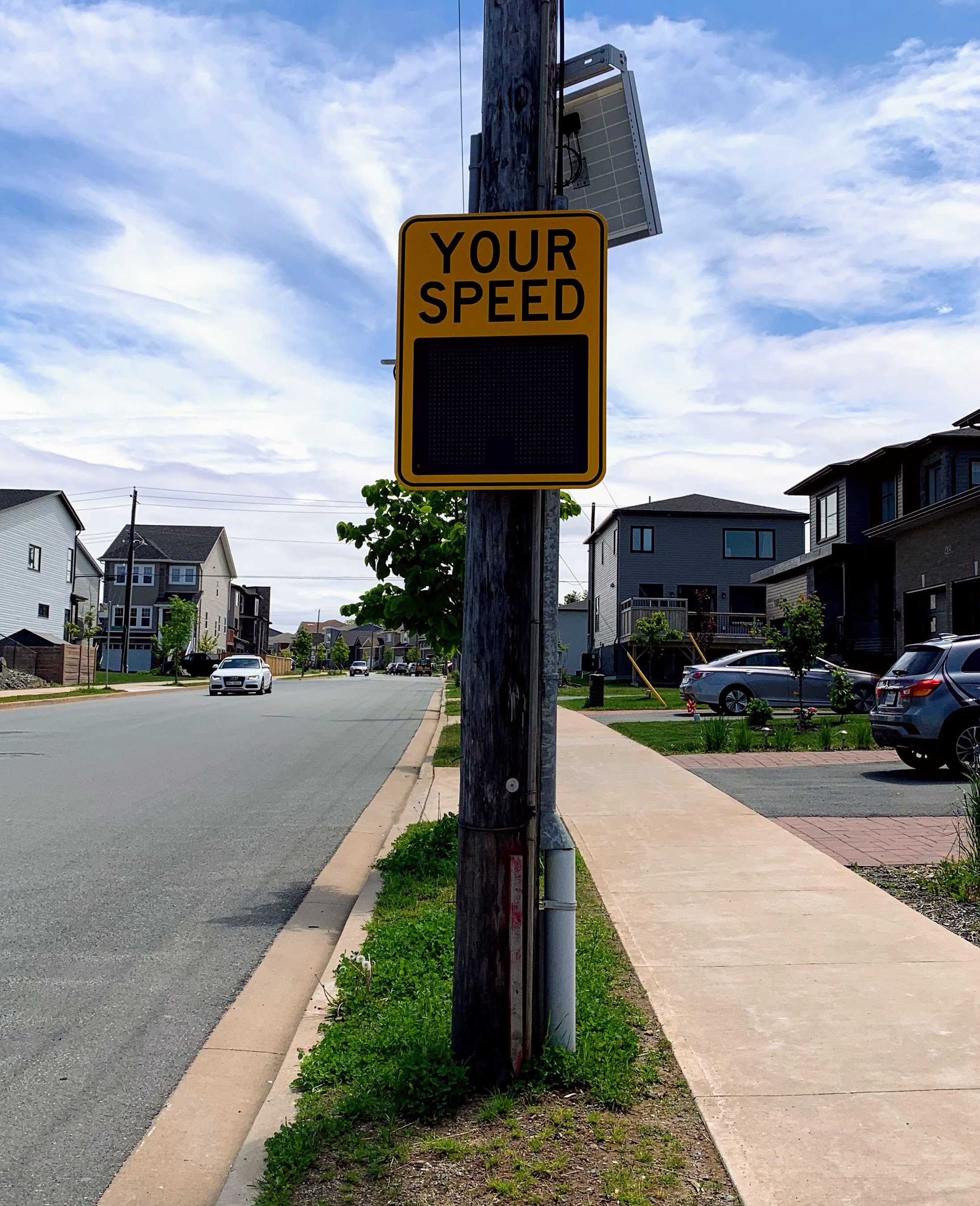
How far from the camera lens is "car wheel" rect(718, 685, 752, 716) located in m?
24.3

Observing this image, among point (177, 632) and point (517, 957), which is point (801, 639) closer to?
point (517, 957)

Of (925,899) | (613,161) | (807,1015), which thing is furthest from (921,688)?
(613,161)

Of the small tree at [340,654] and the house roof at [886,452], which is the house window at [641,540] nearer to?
the house roof at [886,452]

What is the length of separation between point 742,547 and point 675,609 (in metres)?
8.50

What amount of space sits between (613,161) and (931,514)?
65.2 ft

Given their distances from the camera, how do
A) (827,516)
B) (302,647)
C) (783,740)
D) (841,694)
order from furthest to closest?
(302,647) → (827,516) → (841,694) → (783,740)

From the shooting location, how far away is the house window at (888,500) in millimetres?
30562

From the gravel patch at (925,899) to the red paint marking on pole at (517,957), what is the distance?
3171mm

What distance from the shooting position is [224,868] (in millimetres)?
8172

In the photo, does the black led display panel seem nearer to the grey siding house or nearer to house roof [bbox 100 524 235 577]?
the grey siding house

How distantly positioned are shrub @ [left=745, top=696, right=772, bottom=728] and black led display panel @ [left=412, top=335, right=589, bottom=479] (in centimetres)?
1575

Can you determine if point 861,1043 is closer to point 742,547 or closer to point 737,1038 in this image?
point 737,1038

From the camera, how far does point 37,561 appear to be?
52375 mm

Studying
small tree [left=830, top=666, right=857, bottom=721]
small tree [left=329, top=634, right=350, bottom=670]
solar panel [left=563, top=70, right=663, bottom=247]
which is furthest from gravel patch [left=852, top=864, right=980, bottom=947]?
small tree [left=329, top=634, right=350, bottom=670]
